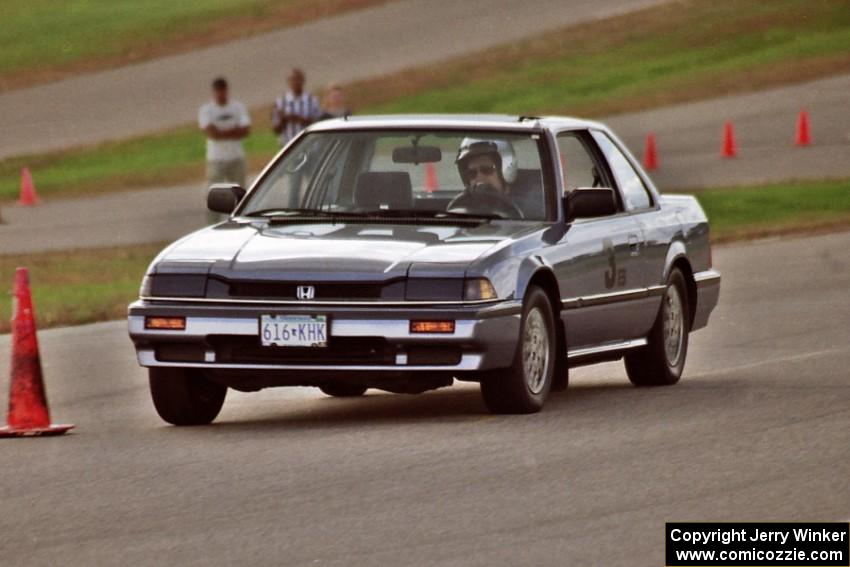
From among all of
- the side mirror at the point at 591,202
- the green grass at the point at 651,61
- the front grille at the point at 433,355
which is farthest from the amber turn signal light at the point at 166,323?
the green grass at the point at 651,61

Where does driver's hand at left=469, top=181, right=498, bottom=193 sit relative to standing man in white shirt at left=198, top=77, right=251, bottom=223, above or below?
above

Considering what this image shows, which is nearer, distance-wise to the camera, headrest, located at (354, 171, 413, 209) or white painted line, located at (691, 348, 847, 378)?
headrest, located at (354, 171, 413, 209)

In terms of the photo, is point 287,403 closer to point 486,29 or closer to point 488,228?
point 488,228

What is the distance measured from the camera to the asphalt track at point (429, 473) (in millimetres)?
7930

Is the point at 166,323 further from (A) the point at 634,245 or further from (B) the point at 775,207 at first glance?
(B) the point at 775,207

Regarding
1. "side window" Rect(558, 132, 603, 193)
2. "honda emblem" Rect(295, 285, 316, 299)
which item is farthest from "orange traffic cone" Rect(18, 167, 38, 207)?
"honda emblem" Rect(295, 285, 316, 299)

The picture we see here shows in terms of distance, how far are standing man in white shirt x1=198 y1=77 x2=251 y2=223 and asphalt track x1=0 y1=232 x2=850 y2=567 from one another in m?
11.9

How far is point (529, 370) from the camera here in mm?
11336

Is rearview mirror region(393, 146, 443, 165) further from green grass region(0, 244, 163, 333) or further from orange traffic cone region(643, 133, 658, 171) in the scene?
orange traffic cone region(643, 133, 658, 171)

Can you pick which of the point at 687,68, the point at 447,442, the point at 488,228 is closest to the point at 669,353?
the point at 488,228

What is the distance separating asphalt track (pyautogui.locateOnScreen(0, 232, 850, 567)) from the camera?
7.93m

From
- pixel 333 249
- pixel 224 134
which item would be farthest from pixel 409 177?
pixel 224 134

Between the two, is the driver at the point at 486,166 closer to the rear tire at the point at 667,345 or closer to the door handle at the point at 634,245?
the door handle at the point at 634,245

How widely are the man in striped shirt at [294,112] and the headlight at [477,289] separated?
55.9 ft
